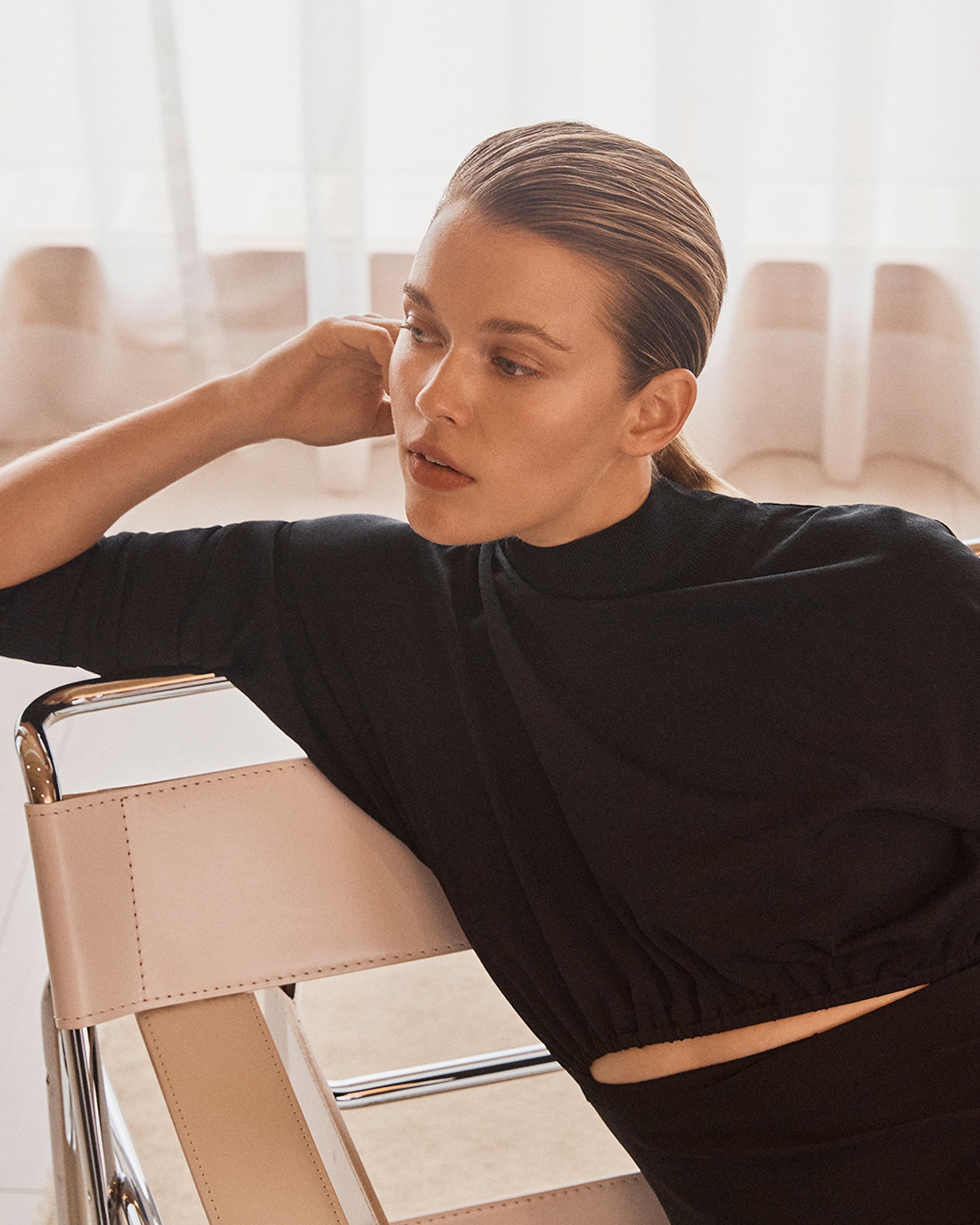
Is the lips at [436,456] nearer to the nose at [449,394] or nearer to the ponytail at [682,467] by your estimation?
the nose at [449,394]

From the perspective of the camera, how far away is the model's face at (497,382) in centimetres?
91

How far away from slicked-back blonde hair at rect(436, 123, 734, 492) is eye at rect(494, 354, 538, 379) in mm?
64

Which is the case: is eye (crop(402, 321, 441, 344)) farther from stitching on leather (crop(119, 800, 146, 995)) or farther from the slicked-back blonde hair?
stitching on leather (crop(119, 800, 146, 995))

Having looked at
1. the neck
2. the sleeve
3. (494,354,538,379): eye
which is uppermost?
(494,354,538,379): eye

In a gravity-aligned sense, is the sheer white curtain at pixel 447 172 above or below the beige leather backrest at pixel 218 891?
above

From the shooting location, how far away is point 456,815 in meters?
1.04

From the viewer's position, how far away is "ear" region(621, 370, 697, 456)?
3.26 feet

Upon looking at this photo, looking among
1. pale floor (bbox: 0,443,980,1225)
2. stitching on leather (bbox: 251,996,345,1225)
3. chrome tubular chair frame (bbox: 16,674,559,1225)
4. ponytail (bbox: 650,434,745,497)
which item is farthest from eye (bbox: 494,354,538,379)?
pale floor (bbox: 0,443,980,1225)

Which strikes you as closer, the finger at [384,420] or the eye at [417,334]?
the eye at [417,334]

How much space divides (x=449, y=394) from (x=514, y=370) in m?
0.05

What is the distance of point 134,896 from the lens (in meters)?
1.02

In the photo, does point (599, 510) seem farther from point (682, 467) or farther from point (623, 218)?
point (623, 218)

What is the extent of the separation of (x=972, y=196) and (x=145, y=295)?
1847 mm

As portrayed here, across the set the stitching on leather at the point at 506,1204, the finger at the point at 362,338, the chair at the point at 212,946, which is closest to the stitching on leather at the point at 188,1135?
the chair at the point at 212,946
